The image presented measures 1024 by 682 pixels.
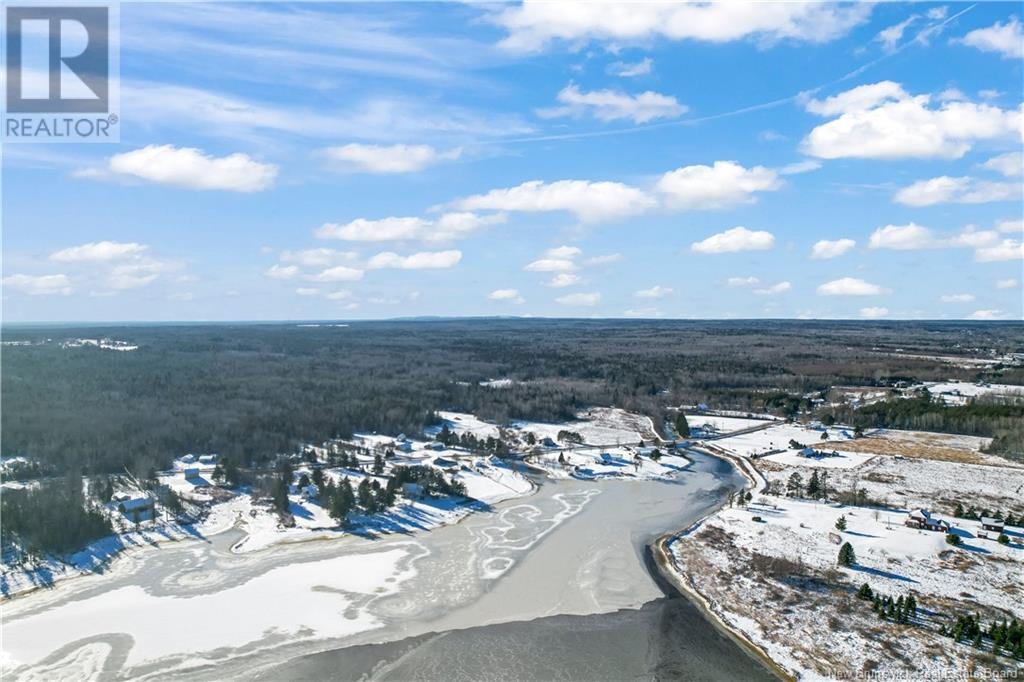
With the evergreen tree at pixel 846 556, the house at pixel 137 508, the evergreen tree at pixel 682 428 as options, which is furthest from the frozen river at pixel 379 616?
the evergreen tree at pixel 682 428

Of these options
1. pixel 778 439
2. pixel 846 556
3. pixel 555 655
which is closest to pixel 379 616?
pixel 555 655

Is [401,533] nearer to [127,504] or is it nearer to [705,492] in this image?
[127,504]

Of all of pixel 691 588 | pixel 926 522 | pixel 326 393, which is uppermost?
pixel 326 393

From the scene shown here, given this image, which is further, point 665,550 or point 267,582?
point 665,550

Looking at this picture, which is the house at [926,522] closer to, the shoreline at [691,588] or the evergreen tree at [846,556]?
the evergreen tree at [846,556]

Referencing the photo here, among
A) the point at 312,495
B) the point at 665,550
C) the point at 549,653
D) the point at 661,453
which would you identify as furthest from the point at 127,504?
the point at 661,453

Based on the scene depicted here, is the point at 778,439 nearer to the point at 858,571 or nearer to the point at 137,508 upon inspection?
Result: the point at 858,571
